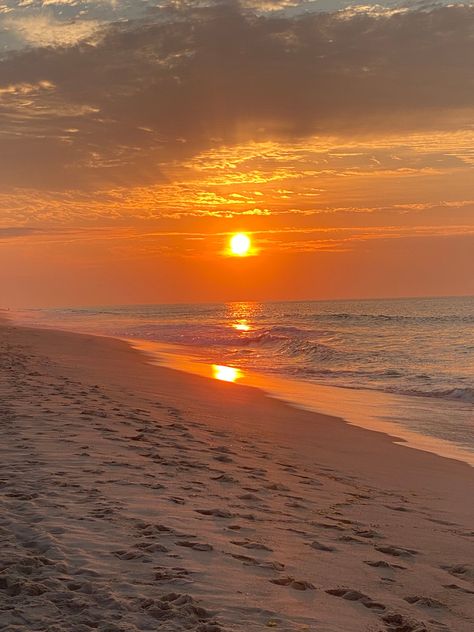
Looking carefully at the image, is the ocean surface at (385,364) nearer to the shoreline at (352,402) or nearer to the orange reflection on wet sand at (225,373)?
the shoreline at (352,402)

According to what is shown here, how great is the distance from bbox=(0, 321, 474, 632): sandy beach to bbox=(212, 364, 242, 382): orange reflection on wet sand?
10021mm

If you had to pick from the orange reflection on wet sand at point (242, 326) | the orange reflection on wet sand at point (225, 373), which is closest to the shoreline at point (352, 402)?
the orange reflection on wet sand at point (225, 373)

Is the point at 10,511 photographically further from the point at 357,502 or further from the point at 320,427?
the point at 320,427

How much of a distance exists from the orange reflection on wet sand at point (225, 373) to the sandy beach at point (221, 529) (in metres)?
10.0

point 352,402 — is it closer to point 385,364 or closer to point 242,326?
point 385,364

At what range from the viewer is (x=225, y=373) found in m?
23.6

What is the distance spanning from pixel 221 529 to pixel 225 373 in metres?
18.0

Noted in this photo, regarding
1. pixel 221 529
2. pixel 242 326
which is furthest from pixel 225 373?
pixel 242 326

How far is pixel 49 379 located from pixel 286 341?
26.1 metres

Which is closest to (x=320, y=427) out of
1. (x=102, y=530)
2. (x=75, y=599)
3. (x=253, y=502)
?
(x=253, y=502)

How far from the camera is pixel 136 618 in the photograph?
3.80 m

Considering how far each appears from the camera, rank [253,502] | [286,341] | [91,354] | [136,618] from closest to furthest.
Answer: [136,618] → [253,502] → [91,354] → [286,341]

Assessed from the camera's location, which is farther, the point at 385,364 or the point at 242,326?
the point at 242,326

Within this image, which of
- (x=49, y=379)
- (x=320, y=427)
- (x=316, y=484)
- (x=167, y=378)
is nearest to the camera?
(x=316, y=484)
